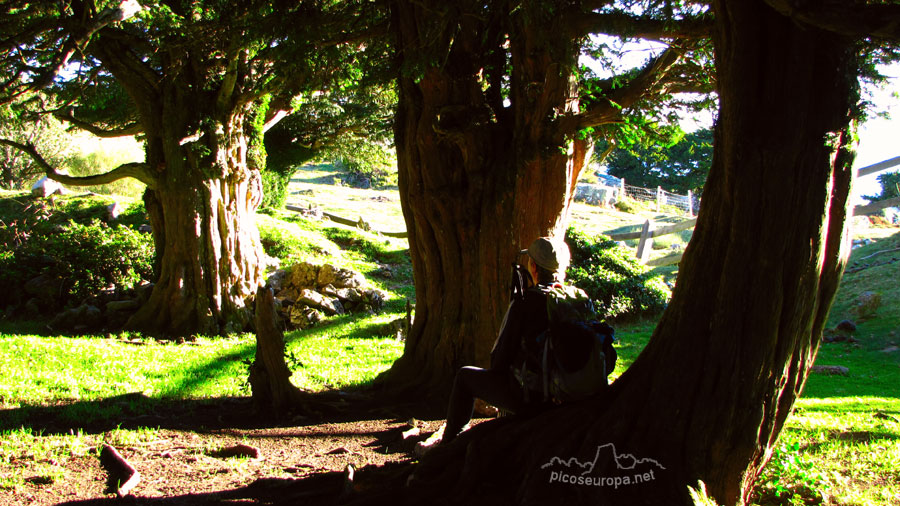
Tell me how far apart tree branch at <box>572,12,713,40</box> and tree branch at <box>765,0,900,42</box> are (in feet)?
7.96

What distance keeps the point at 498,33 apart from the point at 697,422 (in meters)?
5.08

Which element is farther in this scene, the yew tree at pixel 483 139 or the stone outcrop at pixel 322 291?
the stone outcrop at pixel 322 291

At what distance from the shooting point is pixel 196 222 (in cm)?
1210

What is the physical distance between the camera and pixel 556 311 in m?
3.49

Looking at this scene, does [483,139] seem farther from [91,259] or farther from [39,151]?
[39,151]

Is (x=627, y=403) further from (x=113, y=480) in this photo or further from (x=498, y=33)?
(x=498, y=33)

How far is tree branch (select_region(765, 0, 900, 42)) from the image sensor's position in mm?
2832

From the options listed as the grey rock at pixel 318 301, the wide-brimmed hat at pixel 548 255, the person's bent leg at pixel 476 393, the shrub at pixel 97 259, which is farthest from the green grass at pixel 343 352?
the shrub at pixel 97 259

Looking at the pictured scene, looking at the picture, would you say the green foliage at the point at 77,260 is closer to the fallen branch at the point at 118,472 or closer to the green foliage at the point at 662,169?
the fallen branch at the point at 118,472

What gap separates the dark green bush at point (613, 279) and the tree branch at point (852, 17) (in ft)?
38.0

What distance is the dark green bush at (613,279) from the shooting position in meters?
15.0

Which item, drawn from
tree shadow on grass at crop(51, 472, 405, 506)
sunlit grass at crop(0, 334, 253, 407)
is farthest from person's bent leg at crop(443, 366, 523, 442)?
sunlit grass at crop(0, 334, 253, 407)

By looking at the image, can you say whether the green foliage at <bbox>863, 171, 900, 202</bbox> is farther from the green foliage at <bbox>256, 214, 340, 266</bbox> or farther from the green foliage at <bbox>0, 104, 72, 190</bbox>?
the green foliage at <bbox>0, 104, 72, 190</bbox>

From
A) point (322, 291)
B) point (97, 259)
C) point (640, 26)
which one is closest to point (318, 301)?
Answer: point (322, 291)
